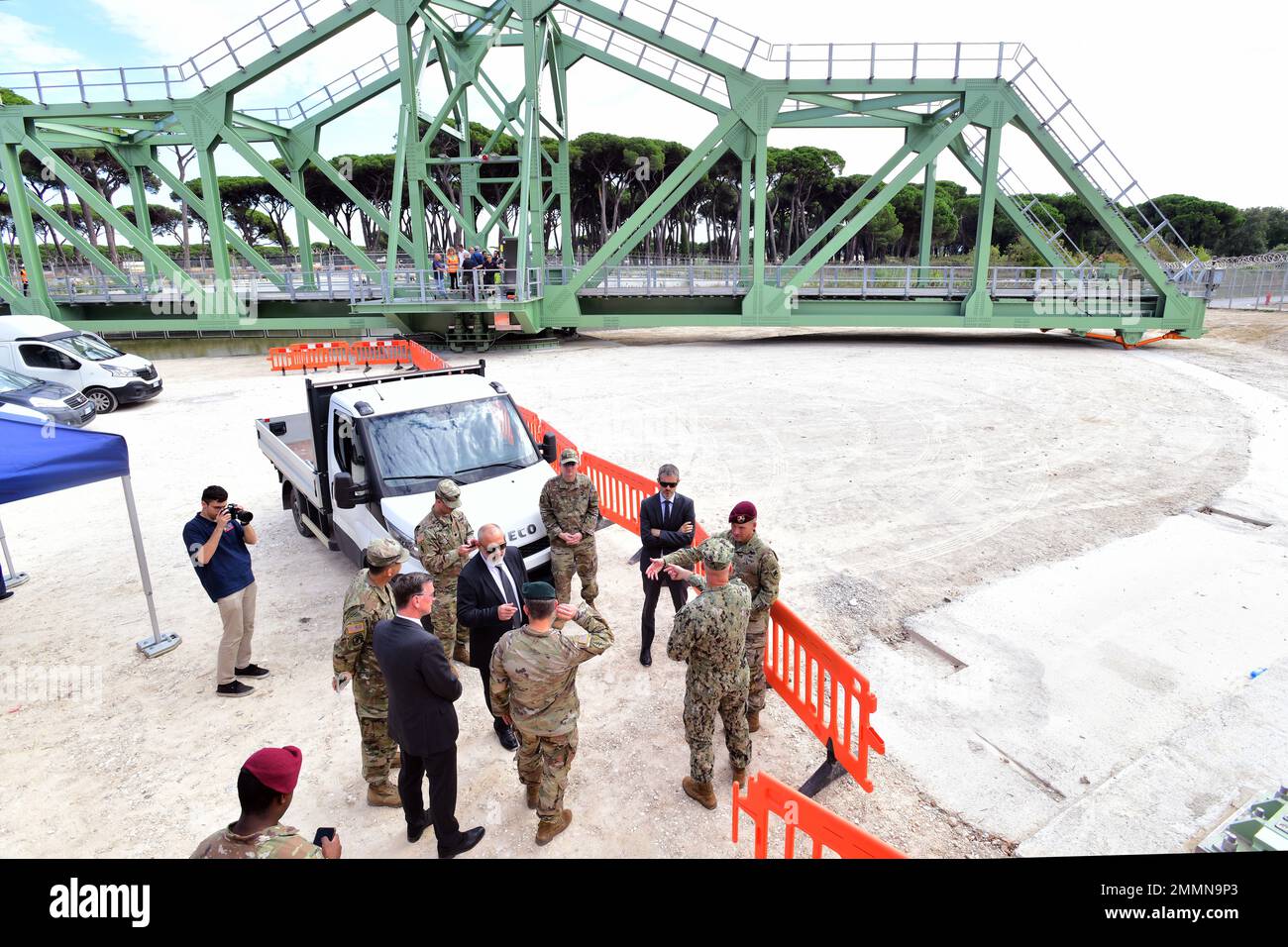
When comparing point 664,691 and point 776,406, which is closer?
point 664,691

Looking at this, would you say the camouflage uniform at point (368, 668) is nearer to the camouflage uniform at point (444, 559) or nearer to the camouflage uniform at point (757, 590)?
the camouflage uniform at point (444, 559)

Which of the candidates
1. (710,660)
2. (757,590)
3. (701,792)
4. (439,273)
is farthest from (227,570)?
(439,273)

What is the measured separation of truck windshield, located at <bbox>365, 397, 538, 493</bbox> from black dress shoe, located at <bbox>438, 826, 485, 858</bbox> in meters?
3.13

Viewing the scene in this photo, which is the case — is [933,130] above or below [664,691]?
above

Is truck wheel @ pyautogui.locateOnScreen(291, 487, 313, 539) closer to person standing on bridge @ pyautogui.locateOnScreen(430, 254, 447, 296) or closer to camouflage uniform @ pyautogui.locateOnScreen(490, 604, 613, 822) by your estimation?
camouflage uniform @ pyautogui.locateOnScreen(490, 604, 613, 822)

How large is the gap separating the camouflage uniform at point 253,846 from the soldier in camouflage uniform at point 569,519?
3.58 metres

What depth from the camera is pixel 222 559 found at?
5258 millimetres

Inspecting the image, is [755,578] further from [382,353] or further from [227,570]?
[382,353]

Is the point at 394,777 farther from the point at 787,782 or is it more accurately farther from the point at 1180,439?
the point at 1180,439

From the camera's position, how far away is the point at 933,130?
24.7m

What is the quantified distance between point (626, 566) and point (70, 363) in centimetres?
1460

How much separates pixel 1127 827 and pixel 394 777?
437 centimetres

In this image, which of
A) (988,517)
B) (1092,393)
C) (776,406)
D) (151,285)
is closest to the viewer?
(988,517)

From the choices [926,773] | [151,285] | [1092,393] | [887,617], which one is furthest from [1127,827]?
[151,285]
